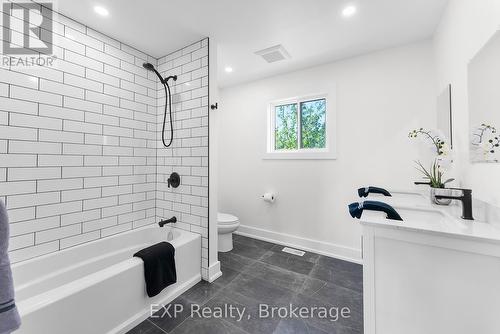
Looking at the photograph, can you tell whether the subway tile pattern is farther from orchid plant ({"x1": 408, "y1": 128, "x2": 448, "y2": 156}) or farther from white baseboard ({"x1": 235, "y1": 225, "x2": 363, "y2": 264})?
orchid plant ({"x1": 408, "y1": 128, "x2": 448, "y2": 156})

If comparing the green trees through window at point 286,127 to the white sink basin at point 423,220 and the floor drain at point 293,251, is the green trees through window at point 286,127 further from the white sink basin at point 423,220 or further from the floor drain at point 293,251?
the white sink basin at point 423,220

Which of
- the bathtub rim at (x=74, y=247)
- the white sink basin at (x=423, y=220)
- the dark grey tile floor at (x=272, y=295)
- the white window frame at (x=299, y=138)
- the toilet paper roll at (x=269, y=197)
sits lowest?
the dark grey tile floor at (x=272, y=295)

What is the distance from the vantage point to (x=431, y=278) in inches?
33.9

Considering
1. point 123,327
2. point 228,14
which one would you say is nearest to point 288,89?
point 228,14

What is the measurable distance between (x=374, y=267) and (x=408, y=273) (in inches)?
4.9

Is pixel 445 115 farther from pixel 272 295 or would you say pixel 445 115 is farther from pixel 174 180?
pixel 174 180

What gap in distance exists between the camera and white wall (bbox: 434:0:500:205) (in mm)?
1045

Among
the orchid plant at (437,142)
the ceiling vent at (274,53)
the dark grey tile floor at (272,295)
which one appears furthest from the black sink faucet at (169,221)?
the orchid plant at (437,142)

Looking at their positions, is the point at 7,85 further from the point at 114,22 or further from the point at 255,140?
the point at 255,140

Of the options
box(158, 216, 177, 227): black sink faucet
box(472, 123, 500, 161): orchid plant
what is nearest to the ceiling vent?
box(472, 123, 500, 161): orchid plant

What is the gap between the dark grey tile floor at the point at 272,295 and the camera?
1518 mm

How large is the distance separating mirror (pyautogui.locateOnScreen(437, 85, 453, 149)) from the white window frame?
98 centimetres

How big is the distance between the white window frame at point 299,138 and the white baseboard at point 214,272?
5.35ft

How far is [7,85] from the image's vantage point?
5.00 ft
